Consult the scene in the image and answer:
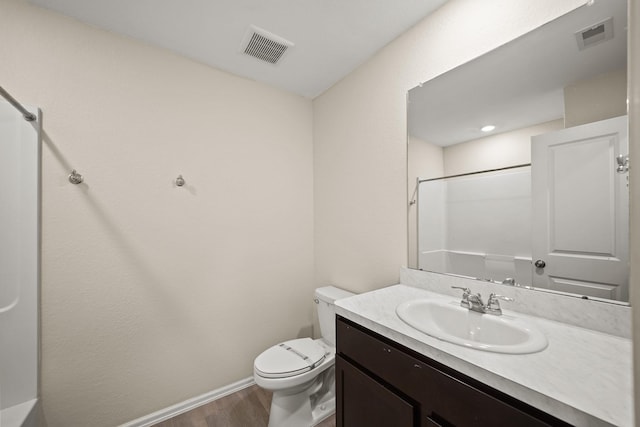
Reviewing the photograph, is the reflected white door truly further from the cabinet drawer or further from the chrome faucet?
the cabinet drawer

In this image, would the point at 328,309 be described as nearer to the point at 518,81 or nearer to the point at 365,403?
the point at 365,403

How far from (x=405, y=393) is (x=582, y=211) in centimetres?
94

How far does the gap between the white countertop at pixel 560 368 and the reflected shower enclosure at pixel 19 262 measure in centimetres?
167

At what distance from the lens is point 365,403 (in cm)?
104

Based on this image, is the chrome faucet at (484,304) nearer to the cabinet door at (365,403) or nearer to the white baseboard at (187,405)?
the cabinet door at (365,403)

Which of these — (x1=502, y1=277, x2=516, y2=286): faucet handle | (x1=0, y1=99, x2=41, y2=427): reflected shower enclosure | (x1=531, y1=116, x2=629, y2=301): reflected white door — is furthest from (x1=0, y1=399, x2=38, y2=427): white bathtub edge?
(x1=531, y1=116, x2=629, y2=301): reflected white door

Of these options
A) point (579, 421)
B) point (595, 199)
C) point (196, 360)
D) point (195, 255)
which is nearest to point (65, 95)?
point (195, 255)

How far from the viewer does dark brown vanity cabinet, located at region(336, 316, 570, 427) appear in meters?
0.67

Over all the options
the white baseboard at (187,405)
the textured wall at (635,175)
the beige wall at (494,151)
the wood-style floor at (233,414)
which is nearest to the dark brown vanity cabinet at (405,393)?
the textured wall at (635,175)

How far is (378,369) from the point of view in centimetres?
99

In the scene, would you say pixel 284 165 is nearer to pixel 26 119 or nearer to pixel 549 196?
pixel 26 119

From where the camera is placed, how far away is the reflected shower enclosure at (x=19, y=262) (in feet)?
4.04

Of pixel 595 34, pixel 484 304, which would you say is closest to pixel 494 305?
pixel 484 304

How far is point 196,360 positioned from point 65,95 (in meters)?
1.78
